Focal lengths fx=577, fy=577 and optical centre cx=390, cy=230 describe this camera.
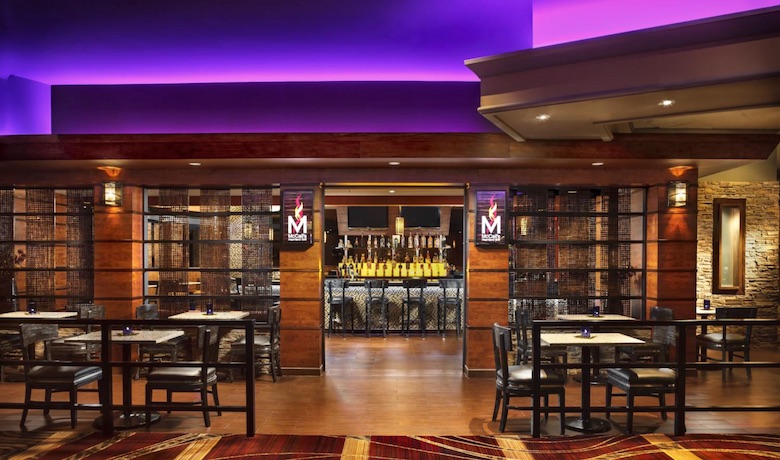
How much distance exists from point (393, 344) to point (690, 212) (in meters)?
4.88

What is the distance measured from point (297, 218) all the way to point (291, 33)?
8.68 feet

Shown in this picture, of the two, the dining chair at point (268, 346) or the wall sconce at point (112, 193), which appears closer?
the dining chair at point (268, 346)

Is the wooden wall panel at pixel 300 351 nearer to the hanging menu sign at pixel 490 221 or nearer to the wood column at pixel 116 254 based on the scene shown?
the wood column at pixel 116 254

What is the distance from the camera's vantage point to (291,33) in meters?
5.36

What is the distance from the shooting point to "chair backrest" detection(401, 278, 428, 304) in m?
10.4

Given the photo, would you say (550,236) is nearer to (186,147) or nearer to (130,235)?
(186,147)

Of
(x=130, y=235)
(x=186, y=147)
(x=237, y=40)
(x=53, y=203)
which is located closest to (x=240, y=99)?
(x=186, y=147)

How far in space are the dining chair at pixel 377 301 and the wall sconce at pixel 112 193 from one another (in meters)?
4.44

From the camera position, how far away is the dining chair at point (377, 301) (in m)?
10.4

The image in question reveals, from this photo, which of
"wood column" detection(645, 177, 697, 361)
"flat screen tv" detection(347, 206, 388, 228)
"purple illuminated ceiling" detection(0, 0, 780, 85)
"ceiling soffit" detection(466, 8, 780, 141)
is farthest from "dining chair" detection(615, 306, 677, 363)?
"flat screen tv" detection(347, 206, 388, 228)

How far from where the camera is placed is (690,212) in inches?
291

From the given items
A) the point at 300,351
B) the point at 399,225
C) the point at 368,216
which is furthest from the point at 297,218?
the point at 368,216

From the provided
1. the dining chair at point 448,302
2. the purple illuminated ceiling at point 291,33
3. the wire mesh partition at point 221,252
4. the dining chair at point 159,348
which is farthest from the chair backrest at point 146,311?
the dining chair at point 448,302

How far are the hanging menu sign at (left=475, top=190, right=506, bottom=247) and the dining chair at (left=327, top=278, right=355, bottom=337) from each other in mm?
3741
